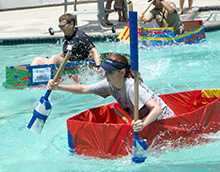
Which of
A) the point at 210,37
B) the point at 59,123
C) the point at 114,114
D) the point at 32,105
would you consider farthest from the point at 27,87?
the point at 210,37

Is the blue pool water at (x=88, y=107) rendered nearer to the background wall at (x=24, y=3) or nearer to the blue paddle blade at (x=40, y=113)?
the blue paddle blade at (x=40, y=113)

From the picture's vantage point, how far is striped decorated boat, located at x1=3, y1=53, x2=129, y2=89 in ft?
21.5

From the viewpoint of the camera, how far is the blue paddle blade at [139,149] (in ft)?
11.6

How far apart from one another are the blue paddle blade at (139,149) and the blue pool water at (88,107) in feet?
0.36

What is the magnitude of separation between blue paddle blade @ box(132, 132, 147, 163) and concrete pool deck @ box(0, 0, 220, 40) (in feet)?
23.6

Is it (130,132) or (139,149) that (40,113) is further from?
(139,149)

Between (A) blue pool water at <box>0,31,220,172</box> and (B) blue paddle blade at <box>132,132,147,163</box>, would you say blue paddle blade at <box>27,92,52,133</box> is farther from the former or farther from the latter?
(B) blue paddle blade at <box>132,132,147,163</box>

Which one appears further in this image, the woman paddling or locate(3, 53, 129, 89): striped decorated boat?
locate(3, 53, 129, 89): striped decorated boat

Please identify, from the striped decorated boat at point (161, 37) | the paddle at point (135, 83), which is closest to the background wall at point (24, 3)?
the striped decorated boat at point (161, 37)

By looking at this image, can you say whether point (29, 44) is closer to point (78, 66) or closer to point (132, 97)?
point (78, 66)

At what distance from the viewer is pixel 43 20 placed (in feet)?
46.5

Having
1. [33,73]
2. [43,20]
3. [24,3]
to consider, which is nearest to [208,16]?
[43,20]

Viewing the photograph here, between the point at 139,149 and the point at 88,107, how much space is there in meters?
2.52

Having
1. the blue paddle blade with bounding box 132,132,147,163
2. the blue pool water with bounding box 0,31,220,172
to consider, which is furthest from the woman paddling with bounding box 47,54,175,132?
the blue pool water with bounding box 0,31,220,172
